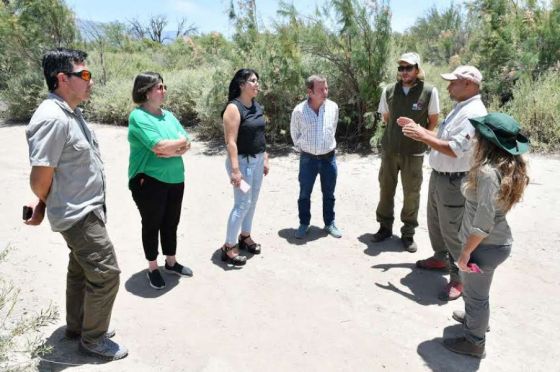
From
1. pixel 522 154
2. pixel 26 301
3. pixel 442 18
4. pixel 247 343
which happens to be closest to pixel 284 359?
pixel 247 343

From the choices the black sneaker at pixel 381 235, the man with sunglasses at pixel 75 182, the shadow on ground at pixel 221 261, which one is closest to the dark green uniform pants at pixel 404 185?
the black sneaker at pixel 381 235

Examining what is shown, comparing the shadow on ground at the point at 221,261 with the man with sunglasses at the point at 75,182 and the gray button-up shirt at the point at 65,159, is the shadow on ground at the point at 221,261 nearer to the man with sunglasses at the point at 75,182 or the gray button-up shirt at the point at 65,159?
the man with sunglasses at the point at 75,182

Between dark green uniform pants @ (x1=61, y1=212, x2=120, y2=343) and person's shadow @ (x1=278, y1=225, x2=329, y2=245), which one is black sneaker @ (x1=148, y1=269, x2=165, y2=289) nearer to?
dark green uniform pants @ (x1=61, y1=212, x2=120, y2=343)

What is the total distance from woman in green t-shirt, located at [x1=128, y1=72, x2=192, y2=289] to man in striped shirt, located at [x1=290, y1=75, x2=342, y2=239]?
4.85ft

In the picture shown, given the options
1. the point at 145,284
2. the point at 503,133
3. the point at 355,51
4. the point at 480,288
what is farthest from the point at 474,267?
the point at 355,51

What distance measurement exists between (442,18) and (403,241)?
2264 centimetres

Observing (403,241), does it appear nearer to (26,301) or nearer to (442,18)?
(26,301)

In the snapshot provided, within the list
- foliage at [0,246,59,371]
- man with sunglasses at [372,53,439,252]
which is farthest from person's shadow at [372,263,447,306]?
foliage at [0,246,59,371]

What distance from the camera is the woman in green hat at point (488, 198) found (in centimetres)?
276

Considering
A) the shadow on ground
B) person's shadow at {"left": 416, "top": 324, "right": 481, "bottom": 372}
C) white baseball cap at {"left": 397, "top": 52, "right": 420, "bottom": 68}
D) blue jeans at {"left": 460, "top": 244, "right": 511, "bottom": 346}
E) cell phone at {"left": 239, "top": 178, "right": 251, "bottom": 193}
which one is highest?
white baseball cap at {"left": 397, "top": 52, "right": 420, "bottom": 68}

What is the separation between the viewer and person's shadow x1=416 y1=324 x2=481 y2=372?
3150 millimetres

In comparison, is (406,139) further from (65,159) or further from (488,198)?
(65,159)

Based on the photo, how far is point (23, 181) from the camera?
740cm

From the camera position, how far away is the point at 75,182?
2875mm
